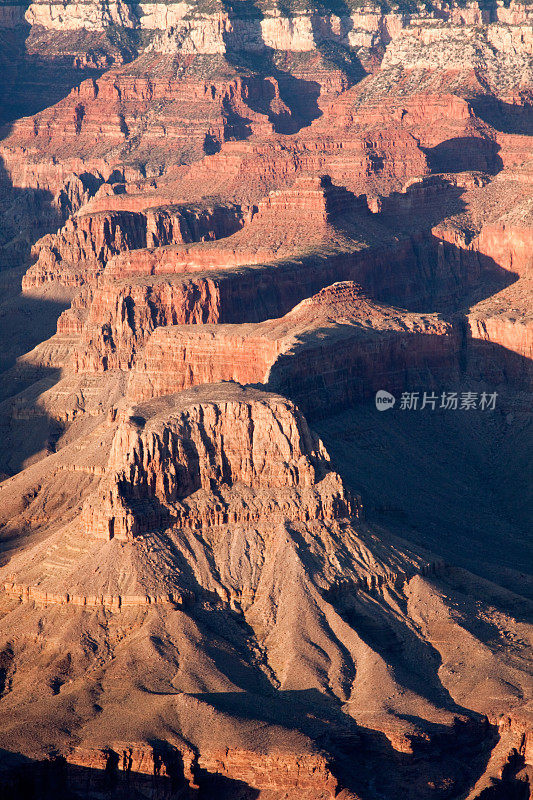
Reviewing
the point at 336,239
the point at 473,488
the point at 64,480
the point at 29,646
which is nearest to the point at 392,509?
the point at 473,488

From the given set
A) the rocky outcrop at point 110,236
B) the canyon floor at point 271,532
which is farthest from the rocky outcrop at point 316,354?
the rocky outcrop at point 110,236

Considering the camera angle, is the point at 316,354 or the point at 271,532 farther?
the point at 316,354

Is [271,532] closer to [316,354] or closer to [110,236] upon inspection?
[316,354]

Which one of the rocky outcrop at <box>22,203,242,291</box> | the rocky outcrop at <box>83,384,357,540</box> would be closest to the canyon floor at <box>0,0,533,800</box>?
the rocky outcrop at <box>83,384,357,540</box>

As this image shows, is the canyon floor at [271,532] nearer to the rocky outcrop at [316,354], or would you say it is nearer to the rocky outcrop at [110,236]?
the rocky outcrop at [316,354]

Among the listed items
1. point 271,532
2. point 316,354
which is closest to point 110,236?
point 316,354

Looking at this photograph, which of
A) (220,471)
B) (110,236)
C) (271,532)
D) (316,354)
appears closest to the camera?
(271,532)

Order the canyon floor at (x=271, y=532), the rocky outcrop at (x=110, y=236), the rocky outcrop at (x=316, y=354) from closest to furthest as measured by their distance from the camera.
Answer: the canyon floor at (x=271, y=532), the rocky outcrop at (x=316, y=354), the rocky outcrop at (x=110, y=236)

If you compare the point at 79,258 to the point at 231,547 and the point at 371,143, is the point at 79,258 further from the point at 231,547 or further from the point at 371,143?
the point at 231,547
